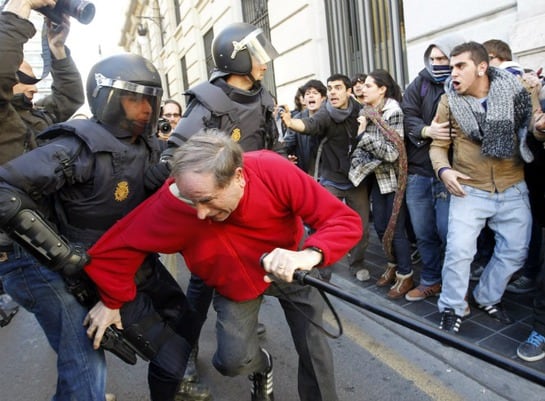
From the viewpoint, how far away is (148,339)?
81.4 inches

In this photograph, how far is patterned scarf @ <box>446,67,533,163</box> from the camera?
2662mm

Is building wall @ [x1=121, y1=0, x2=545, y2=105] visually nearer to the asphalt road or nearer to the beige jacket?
the beige jacket

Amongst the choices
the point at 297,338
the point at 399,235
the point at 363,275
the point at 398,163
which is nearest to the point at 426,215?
the point at 399,235

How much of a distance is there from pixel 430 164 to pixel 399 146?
259 millimetres

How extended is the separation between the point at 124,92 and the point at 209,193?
71cm

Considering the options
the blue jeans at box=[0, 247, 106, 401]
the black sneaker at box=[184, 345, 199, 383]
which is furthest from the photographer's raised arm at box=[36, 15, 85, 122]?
the black sneaker at box=[184, 345, 199, 383]

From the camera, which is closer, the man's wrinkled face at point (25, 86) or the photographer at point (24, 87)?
the photographer at point (24, 87)

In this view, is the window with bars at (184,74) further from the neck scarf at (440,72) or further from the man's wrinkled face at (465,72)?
the man's wrinkled face at (465,72)

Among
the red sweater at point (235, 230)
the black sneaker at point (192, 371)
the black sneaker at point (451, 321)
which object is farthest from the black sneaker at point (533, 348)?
the black sneaker at point (192, 371)

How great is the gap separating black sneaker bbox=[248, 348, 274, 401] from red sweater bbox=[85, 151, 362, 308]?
54cm

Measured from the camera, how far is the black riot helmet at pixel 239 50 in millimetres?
2750

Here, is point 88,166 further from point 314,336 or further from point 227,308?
point 314,336

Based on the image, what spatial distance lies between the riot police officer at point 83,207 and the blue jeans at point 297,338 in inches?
12.4

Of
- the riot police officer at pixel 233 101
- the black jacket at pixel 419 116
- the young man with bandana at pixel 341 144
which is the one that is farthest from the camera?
the young man with bandana at pixel 341 144
